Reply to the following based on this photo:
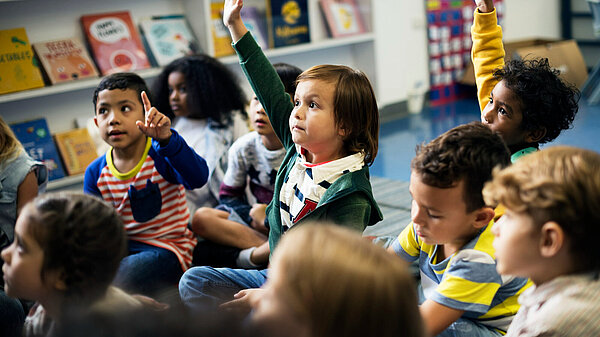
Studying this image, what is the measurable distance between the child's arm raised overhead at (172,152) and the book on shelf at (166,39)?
1.77m

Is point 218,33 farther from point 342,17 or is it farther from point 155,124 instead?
point 155,124

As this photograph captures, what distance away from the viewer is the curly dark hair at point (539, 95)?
5.13 ft

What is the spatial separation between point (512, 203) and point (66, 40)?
2.79 metres

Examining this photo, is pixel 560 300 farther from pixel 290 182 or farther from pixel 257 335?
pixel 290 182

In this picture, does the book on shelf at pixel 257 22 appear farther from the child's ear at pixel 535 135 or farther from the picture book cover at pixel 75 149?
the child's ear at pixel 535 135

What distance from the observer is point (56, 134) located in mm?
3174

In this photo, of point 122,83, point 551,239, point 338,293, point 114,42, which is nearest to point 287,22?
point 114,42

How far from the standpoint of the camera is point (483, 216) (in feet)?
3.89

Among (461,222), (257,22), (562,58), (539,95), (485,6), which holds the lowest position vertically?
(562,58)

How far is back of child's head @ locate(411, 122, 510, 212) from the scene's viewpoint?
1.17 meters

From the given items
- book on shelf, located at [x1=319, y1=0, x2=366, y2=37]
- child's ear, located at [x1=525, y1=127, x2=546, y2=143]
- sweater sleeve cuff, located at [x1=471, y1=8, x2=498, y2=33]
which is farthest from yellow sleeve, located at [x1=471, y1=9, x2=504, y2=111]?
book on shelf, located at [x1=319, y1=0, x2=366, y2=37]

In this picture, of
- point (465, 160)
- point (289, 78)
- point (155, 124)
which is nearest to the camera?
point (465, 160)

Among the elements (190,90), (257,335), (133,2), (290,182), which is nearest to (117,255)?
(257,335)

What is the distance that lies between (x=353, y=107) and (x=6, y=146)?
1.01 metres
